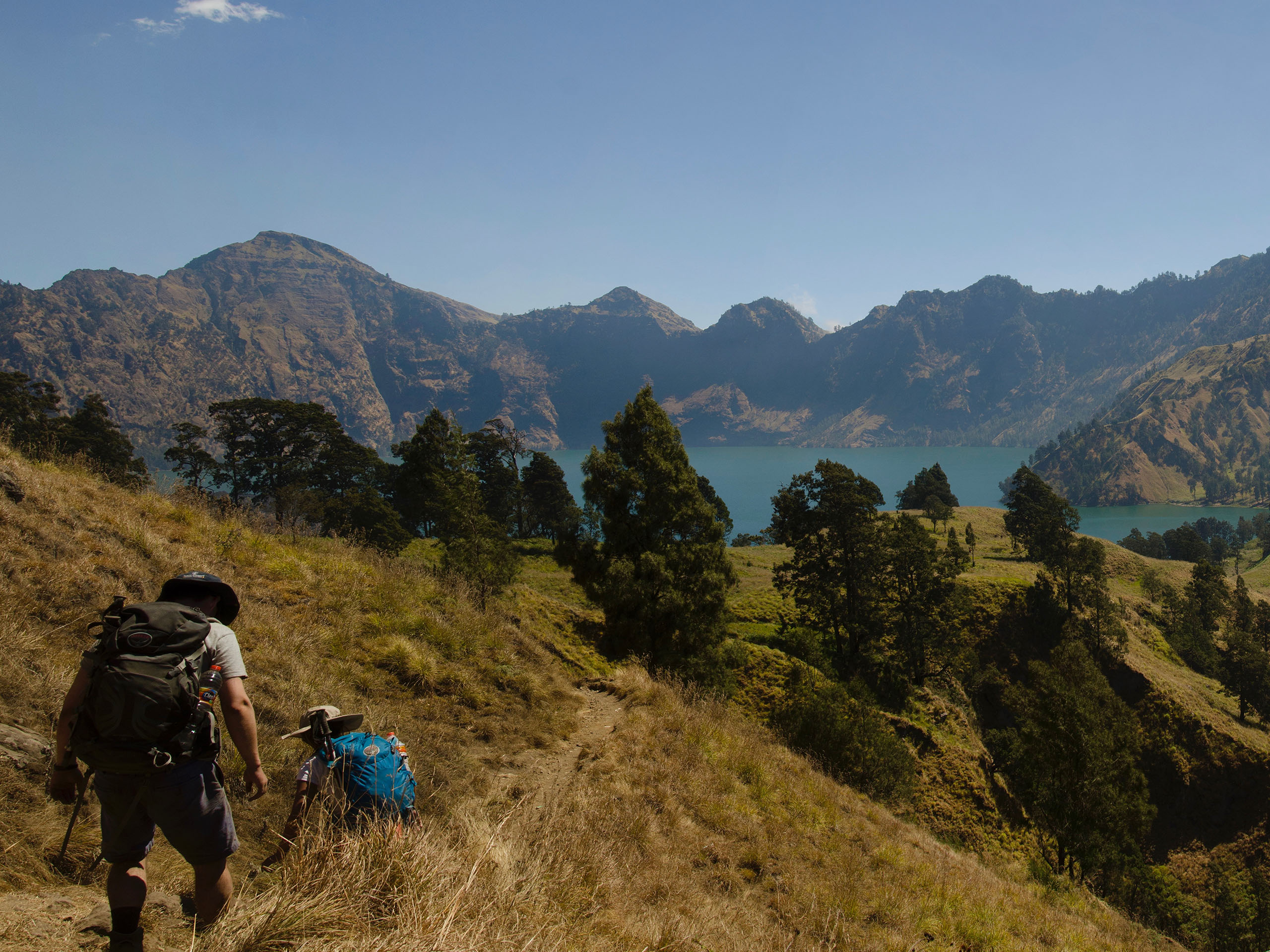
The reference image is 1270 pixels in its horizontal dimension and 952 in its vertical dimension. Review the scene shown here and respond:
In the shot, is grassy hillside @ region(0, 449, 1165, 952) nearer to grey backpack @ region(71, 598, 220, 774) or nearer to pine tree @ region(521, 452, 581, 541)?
grey backpack @ region(71, 598, 220, 774)

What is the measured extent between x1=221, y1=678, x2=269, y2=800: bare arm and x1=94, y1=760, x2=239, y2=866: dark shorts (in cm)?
16

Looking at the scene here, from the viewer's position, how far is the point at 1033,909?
8.48 meters

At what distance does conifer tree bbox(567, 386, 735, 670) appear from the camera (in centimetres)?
1695

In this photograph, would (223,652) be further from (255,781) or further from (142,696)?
(255,781)

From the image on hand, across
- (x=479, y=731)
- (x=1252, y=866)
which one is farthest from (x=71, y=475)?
(x=1252, y=866)

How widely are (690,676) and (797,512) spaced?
18618 millimetres

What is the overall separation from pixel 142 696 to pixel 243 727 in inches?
23.9

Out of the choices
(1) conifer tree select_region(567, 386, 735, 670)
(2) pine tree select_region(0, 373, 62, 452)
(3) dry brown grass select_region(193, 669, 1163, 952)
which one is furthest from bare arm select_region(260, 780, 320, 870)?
(2) pine tree select_region(0, 373, 62, 452)

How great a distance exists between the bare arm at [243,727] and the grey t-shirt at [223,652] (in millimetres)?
43

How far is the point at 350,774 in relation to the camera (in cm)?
393

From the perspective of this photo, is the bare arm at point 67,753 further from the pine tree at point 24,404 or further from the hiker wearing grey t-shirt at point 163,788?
the pine tree at point 24,404

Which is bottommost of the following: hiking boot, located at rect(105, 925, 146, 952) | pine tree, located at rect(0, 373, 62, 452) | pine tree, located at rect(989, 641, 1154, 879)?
pine tree, located at rect(989, 641, 1154, 879)

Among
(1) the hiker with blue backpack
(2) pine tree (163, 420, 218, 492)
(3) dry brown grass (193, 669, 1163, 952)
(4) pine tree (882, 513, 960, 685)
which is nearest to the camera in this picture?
(3) dry brown grass (193, 669, 1163, 952)

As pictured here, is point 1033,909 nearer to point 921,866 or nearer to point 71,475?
point 921,866
